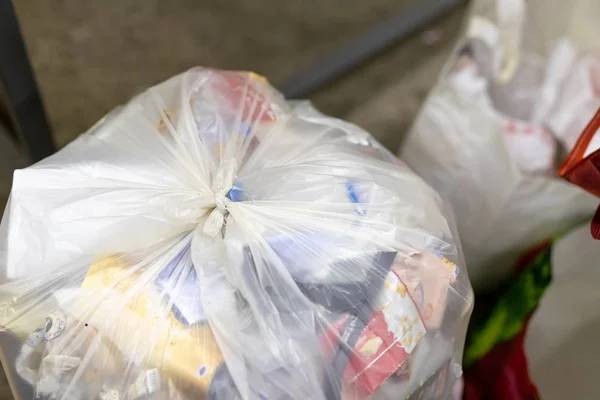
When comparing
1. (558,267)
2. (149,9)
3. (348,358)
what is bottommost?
(558,267)

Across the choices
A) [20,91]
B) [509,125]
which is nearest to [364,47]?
[509,125]

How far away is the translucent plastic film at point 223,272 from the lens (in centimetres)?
50

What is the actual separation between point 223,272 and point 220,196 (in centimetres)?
7

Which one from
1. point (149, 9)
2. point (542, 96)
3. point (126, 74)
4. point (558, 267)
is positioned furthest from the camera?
point (149, 9)

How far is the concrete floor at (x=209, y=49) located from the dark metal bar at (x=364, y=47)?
3 centimetres

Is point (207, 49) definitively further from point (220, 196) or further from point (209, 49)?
point (220, 196)

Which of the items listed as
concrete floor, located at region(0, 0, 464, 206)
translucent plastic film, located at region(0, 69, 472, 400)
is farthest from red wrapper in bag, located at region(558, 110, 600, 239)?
concrete floor, located at region(0, 0, 464, 206)

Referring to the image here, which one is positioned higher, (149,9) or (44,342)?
(149,9)

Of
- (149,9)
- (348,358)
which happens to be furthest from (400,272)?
(149,9)

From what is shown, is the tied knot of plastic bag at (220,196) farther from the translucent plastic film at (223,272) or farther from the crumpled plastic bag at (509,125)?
the crumpled plastic bag at (509,125)

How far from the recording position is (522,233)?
0.94 m

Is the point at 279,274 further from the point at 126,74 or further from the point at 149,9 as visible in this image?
the point at 149,9

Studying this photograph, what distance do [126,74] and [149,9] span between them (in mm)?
213

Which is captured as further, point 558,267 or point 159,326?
point 558,267
